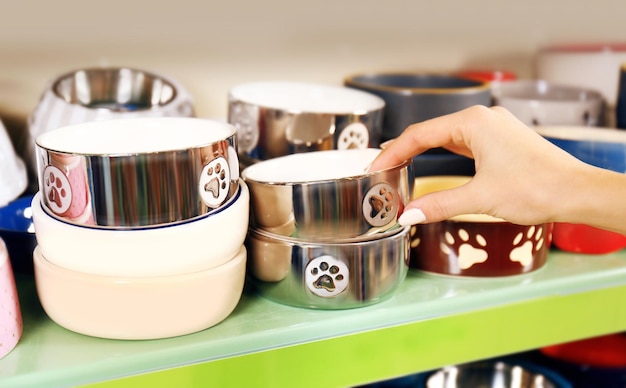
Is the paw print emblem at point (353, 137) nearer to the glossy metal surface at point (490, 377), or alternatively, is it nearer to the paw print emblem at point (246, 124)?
the paw print emblem at point (246, 124)

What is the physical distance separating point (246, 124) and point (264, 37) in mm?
284

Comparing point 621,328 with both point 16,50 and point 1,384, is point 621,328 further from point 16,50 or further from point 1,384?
point 16,50

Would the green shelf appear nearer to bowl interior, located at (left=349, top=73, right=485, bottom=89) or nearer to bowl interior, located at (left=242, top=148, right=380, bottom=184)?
bowl interior, located at (left=242, top=148, right=380, bottom=184)

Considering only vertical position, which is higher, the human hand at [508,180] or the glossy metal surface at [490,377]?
the human hand at [508,180]

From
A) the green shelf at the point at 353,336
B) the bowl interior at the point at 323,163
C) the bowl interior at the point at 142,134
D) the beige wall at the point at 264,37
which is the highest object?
the beige wall at the point at 264,37

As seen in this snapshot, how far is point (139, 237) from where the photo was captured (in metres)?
0.54

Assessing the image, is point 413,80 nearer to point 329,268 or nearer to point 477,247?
point 477,247

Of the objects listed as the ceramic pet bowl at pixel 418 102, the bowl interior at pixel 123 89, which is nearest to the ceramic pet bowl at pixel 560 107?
the ceramic pet bowl at pixel 418 102

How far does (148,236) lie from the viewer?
538 mm

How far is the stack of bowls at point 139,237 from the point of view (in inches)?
20.7

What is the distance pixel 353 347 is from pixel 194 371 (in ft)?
0.53

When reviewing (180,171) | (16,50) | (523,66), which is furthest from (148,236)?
(523,66)

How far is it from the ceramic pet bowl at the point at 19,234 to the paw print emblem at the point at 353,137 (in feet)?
1.13

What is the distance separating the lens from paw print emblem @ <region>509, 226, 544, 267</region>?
0.72 meters
